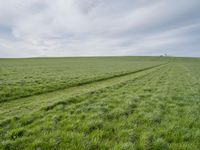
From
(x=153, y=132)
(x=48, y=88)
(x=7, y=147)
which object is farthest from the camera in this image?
(x=48, y=88)

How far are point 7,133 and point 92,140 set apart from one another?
265 cm

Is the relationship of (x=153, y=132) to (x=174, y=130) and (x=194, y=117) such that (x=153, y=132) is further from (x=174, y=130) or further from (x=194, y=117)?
A: (x=194, y=117)

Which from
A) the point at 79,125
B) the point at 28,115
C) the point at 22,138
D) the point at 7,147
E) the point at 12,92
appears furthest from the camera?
the point at 12,92

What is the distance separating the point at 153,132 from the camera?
5.27 meters

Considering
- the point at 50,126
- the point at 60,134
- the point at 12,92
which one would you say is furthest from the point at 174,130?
the point at 12,92

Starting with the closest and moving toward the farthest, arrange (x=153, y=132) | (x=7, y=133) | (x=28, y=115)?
(x=7, y=133) → (x=153, y=132) → (x=28, y=115)

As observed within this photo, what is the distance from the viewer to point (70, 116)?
21.6ft

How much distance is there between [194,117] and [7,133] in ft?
23.3

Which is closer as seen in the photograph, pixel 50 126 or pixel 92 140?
pixel 92 140

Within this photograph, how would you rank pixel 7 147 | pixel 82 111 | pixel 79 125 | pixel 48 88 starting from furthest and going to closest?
pixel 48 88 < pixel 82 111 < pixel 79 125 < pixel 7 147

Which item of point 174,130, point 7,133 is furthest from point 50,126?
point 174,130

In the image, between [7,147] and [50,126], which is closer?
[7,147]

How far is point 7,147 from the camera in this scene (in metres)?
4.19

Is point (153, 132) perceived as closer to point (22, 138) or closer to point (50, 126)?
point (50, 126)
